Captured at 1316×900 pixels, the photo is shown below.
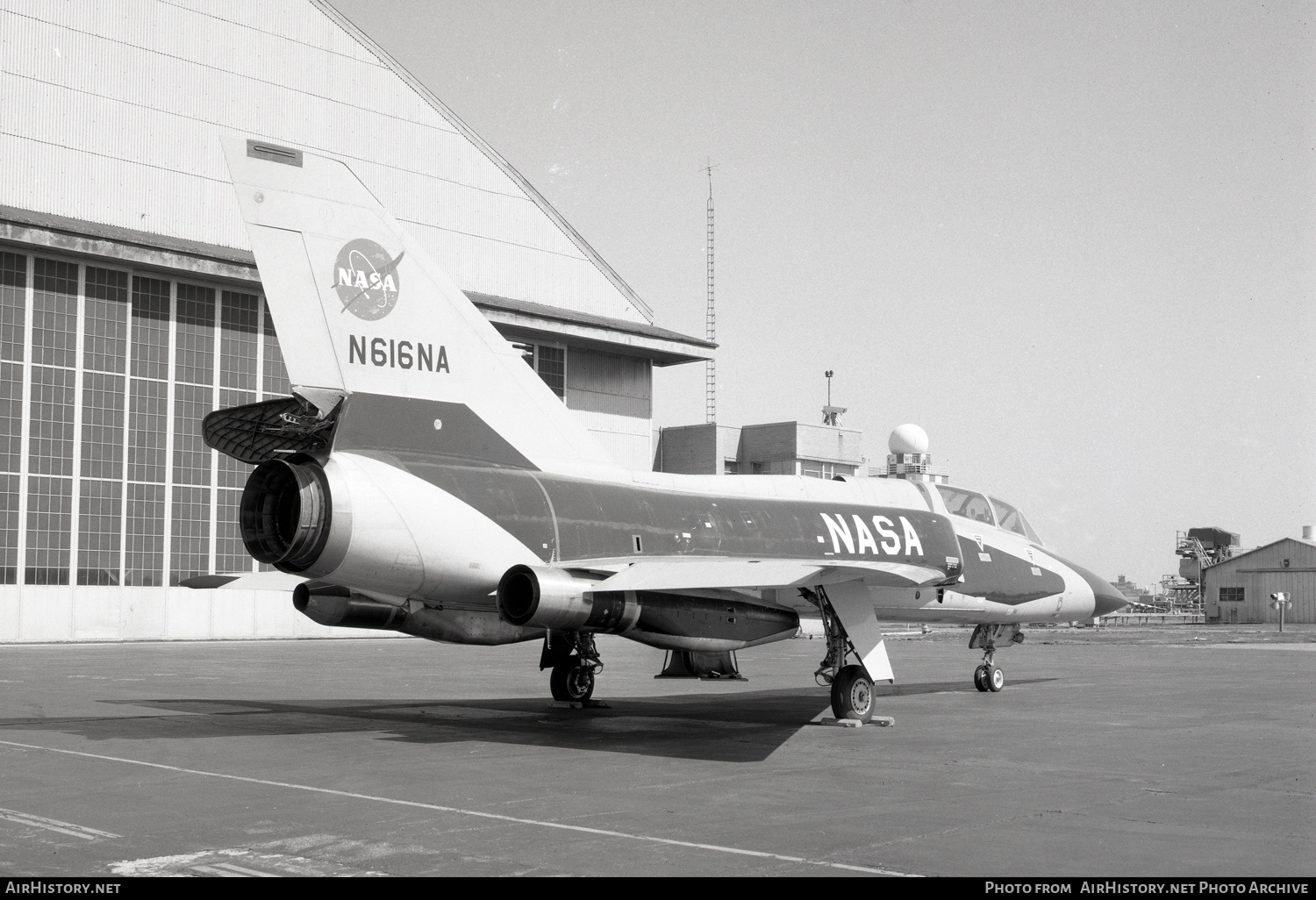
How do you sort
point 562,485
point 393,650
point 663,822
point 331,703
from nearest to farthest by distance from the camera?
point 663,822, point 562,485, point 331,703, point 393,650

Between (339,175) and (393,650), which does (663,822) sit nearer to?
(339,175)

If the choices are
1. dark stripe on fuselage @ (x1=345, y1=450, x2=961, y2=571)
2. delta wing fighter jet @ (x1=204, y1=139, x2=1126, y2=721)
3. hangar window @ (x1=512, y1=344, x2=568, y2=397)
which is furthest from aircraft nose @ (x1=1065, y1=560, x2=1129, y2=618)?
hangar window @ (x1=512, y1=344, x2=568, y2=397)

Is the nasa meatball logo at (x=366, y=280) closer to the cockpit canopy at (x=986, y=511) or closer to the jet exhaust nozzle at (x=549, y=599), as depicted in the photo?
the jet exhaust nozzle at (x=549, y=599)

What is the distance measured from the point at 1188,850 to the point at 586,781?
429 cm

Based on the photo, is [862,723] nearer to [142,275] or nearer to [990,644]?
[990,644]

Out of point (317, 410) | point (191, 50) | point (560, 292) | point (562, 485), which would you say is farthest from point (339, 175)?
point (560, 292)

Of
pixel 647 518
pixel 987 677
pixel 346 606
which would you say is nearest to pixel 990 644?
pixel 987 677

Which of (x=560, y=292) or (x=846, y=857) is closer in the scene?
(x=846, y=857)

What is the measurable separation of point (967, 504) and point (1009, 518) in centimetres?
103

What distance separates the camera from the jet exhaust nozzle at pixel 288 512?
10.9m

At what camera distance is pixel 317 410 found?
1188 centimetres

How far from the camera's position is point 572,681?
16.0m

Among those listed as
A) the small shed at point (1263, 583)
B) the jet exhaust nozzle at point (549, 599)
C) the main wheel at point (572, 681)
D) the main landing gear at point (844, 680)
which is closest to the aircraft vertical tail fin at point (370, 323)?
the jet exhaust nozzle at point (549, 599)

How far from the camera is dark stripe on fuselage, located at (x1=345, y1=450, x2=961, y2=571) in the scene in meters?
12.3
